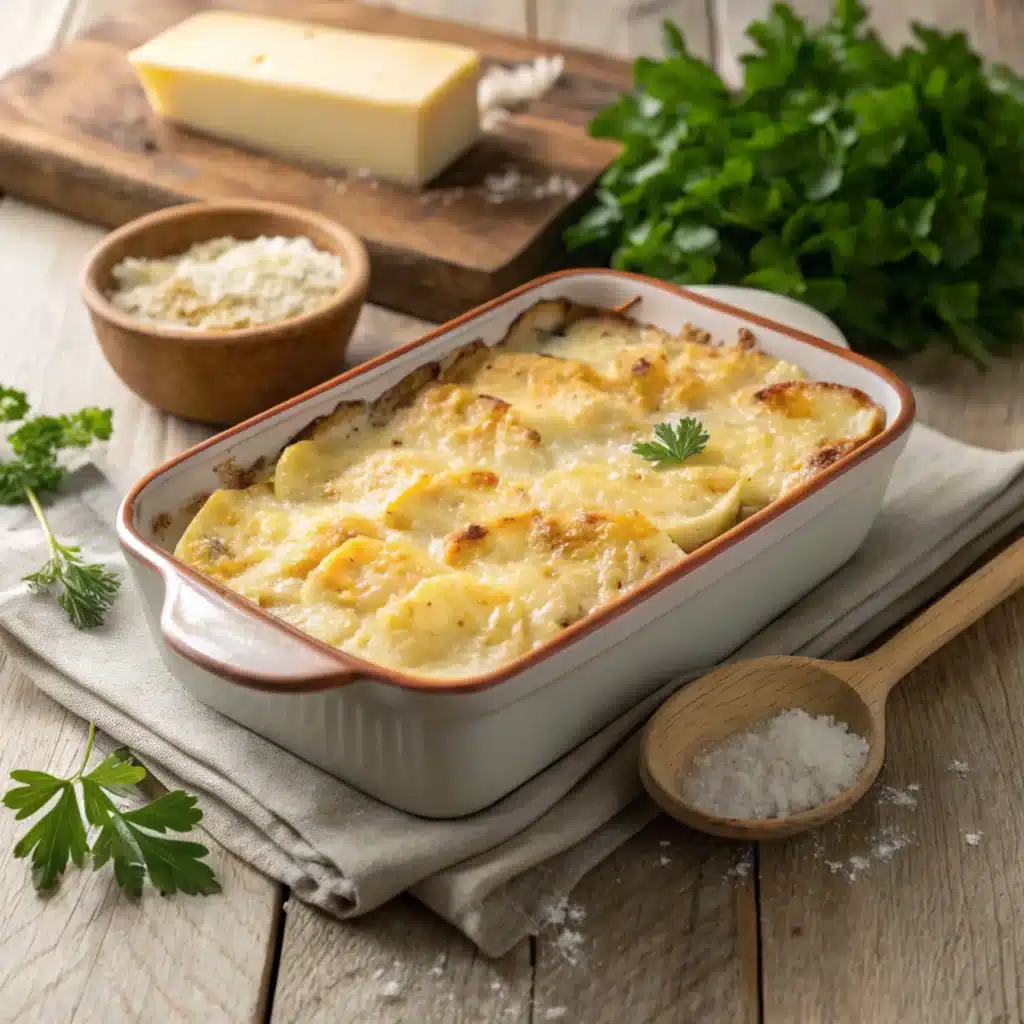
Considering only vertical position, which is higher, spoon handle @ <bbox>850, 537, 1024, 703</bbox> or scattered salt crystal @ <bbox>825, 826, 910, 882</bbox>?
spoon handle @ <bbox>850, 537, 1024, 703</bbox>

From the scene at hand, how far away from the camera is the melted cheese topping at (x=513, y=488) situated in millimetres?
1809

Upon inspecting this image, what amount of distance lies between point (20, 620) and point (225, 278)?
81cm

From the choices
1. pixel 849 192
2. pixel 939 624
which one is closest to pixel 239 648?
pixel 939 624

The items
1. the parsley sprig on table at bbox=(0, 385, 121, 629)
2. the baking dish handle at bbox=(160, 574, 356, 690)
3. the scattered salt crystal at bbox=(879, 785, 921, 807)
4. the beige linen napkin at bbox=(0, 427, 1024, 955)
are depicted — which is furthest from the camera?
the parsley sprig on table at bbox=(0, 385, 121, 629)

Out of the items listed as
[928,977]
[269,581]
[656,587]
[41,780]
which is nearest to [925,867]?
[928,977]

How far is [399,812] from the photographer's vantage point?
182 centimetres

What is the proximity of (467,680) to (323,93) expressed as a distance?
1912 millimetres

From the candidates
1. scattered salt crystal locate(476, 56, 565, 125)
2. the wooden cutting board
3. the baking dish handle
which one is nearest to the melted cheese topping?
the baking dish handle

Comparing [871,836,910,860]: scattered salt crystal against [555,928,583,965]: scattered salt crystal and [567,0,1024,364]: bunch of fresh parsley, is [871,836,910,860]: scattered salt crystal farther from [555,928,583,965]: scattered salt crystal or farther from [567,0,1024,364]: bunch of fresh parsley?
[567,0,1024,364]: bunch of fresh parsley

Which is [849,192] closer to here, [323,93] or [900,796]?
[323,93]

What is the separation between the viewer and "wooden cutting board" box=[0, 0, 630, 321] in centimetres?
301

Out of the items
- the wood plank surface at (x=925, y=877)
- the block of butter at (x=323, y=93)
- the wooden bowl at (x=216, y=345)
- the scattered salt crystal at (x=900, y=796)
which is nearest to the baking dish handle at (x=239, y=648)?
the wood plank surface at (x=925, y=877)

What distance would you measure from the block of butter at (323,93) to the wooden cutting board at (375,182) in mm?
48

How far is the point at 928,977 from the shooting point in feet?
5.54
